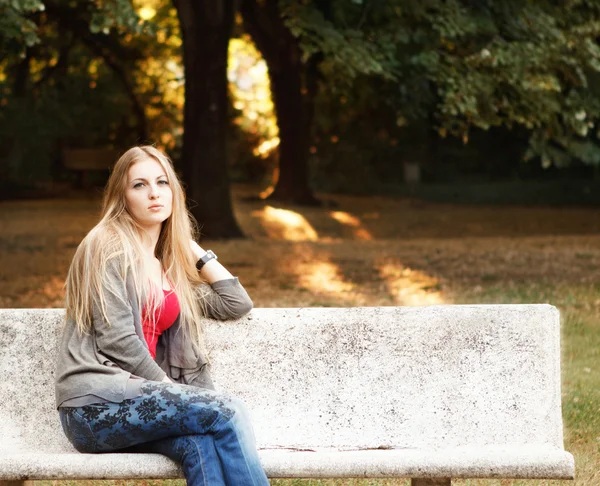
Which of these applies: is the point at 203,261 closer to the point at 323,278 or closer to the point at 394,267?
the point at 323,278

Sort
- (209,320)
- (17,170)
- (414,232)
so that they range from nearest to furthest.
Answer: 1. (209,320)
2. (414,232)
3. (17,170)

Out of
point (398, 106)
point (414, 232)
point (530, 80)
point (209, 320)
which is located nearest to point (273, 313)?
point (209, 320)

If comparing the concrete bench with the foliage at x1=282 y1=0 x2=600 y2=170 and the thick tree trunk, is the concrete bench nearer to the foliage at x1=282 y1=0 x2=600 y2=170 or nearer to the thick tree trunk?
the foliage at x1=282 y1=0 x2=600 y2=170

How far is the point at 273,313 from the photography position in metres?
3.93

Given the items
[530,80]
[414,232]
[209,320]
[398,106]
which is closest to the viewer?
[209,320]

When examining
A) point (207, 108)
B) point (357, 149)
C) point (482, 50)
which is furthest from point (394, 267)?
point (357, 149)

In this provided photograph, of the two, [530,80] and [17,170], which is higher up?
[530,80]

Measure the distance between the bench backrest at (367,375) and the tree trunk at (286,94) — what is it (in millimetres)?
15792

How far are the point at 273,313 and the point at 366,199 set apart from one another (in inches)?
895

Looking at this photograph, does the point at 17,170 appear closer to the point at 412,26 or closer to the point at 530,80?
the point at 412,26

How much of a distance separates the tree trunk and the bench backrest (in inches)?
622

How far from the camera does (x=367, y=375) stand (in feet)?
12.7

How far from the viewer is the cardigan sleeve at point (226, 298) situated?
3.81m

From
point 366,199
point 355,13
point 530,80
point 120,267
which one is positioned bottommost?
point 366,199
